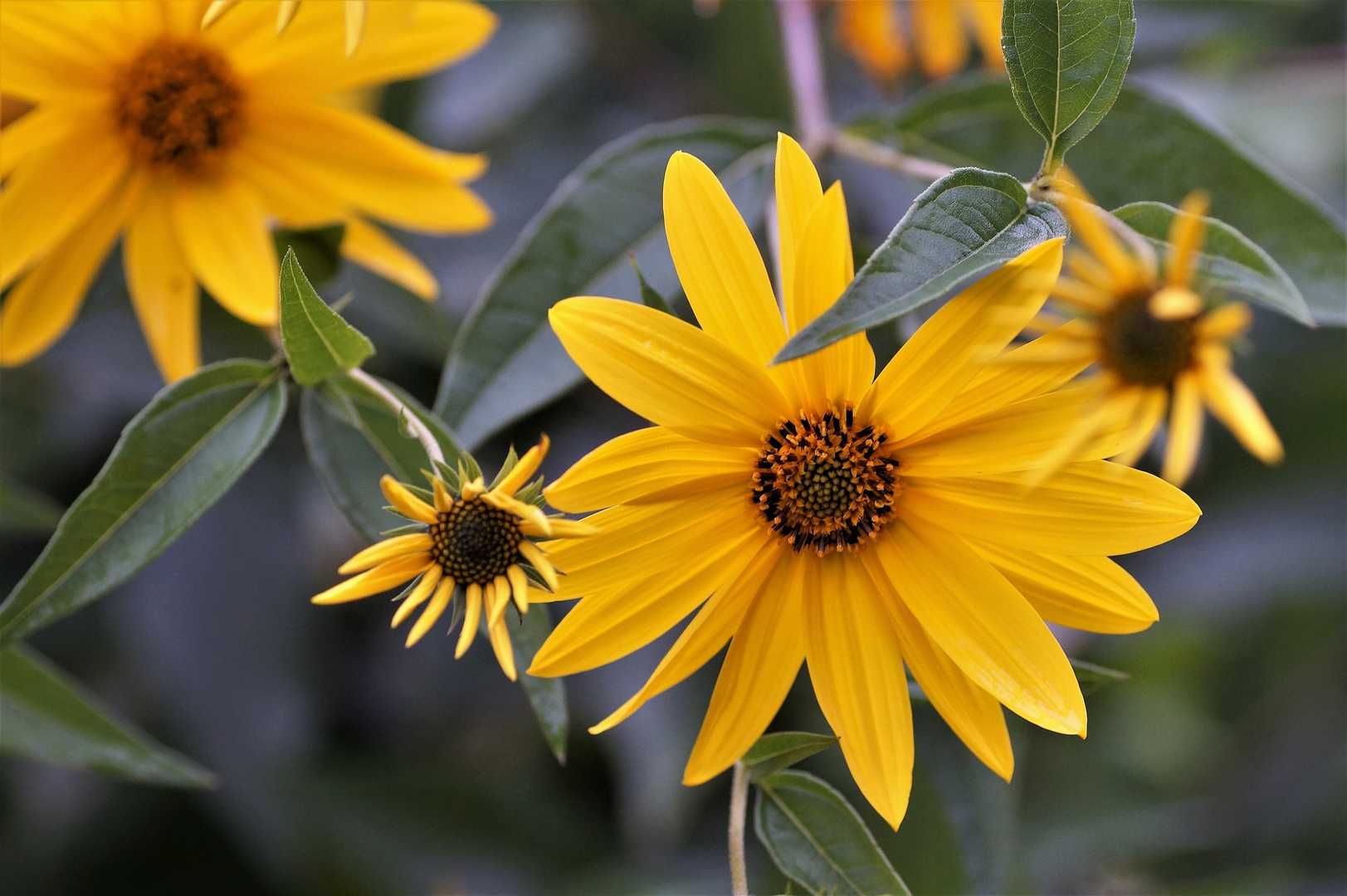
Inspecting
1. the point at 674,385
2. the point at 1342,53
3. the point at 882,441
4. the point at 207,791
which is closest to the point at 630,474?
the point at 674,385

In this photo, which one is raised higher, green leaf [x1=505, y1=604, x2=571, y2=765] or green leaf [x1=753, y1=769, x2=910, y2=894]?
green leaf [x1=505, y1=604, x2=571, y2=765]

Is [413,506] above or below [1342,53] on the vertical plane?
below

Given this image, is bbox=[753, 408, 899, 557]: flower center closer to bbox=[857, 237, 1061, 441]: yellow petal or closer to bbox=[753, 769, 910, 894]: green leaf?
bbox=[857, 237, 1061, 441]: yellow petal

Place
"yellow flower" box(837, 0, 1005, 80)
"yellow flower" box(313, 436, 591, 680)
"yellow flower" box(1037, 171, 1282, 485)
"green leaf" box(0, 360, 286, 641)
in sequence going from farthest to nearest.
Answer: "yellow flower" box(837, 0, 1005, 80) → "green leaf" box(0, 360, 286, 641) → "yellow flower" box(313, 436, 591, 680) → "yellow flower" box(1037, 171, 1282, 485)

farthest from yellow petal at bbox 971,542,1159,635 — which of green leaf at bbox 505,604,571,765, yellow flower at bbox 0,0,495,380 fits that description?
yellow flower at bbox 0,0,495,380

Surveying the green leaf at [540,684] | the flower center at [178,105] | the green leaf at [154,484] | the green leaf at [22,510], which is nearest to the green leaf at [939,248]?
the green leaf at [540,684]

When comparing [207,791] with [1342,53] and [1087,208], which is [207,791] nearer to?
[1087,208]

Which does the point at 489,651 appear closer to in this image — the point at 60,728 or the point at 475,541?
the point at 60,728

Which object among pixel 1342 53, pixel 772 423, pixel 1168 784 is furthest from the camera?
pixel 1168 784
